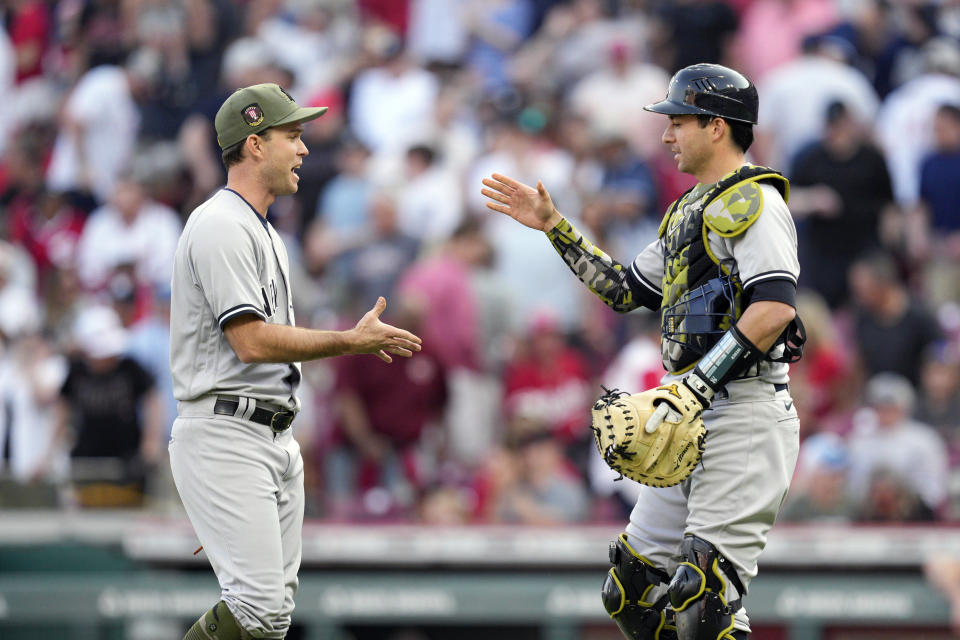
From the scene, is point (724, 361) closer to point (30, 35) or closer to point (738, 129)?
point (738, 129)

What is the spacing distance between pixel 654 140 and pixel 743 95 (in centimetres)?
697

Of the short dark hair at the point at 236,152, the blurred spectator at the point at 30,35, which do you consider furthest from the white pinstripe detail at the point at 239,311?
the blurred spectator at the point at 30,35

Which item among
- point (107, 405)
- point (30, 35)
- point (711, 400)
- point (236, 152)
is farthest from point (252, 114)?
point (30, 35)

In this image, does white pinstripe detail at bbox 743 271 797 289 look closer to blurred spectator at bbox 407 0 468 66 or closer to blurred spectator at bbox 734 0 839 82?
blurred spectator at bbox 734 0 839 82

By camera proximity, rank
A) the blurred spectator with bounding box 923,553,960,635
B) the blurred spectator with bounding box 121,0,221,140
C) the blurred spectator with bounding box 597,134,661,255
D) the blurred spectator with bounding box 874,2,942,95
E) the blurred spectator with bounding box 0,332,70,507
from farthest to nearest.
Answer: the blurred spectator with bounding box 121,0,221,140
the blurred spectator with bounding box 874,2,942,95
the blurred spectator with bounding box 597,134,661,255
the blurred spectator with bounding box 0,332,70,507
the blurred spectator with bounding box 923,553,960,635

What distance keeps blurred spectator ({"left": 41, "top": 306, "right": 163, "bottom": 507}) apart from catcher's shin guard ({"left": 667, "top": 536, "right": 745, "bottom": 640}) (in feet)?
19.7

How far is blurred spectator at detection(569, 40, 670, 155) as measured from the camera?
12547mm

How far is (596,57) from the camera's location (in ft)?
44.4

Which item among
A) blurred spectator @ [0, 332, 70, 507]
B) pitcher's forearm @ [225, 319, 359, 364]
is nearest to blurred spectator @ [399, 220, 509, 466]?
A: blurred spectator @ [0, 332, 70, 507]

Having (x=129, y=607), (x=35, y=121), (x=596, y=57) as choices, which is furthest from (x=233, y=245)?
(x=35, y=121)

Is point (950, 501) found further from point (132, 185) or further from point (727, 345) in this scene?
point (132, 185)

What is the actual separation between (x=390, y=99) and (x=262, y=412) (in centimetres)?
807

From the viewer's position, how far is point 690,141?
219 inches

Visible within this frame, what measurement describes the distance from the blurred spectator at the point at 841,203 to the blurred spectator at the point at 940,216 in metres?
0.35
